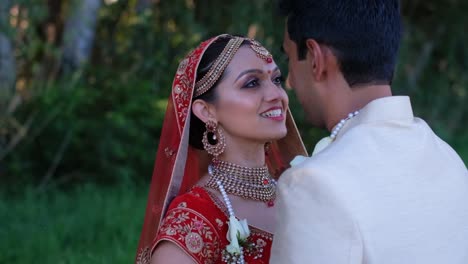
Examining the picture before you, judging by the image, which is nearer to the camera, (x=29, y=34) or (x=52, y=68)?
(x=29, y=34)

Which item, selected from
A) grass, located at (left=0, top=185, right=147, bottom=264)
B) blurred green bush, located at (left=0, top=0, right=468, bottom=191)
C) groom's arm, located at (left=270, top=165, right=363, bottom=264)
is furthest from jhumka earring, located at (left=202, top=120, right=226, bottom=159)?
blurred green bush, located at (left=0, top=0, right=468, bottom=191)

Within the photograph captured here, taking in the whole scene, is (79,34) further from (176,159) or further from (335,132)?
(335,132)

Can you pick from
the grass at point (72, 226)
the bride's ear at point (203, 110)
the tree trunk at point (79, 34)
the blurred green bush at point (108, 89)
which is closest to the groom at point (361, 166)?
the bride's ear at point (203, 110)

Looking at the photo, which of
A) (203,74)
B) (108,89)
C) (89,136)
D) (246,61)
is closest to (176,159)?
(203,74)

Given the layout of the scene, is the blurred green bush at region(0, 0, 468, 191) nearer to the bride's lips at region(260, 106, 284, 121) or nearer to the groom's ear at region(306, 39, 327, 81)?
the bride's lips at region(260, 106, 284, 121)

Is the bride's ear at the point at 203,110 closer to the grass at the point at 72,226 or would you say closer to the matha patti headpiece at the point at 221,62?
the matha patti headpiece at the point at 221,62

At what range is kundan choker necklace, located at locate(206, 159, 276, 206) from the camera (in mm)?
2816

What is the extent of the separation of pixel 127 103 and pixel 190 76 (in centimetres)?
429

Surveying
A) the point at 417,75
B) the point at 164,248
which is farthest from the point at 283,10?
the point at 417,75

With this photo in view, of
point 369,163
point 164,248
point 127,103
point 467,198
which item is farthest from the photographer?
point 127,103

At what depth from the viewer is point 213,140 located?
2906 mm

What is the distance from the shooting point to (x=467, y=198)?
2.06 metres

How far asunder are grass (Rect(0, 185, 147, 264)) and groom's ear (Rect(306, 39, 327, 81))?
2.67 meters

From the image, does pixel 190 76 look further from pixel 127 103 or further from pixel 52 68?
pixel 52 68
